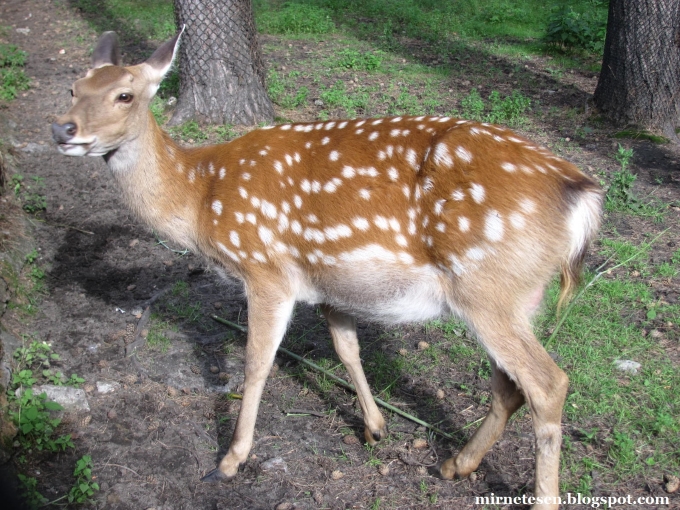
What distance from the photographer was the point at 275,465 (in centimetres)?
→ 365

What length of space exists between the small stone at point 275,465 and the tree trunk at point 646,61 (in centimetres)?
560

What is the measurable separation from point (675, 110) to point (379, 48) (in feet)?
15.1

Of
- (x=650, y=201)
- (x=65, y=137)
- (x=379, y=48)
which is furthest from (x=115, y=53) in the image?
(x=379, y=48)

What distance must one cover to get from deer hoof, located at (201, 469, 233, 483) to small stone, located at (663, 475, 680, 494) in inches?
86.7

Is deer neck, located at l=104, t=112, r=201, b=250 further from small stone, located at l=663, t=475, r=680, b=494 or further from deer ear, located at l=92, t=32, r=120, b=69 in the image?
small stone, located at l=663, t=475, r=680, b=494

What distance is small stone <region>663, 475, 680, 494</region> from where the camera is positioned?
10.7ft

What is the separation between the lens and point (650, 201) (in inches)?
231

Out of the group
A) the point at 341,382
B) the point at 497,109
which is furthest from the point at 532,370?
the point at 497,109

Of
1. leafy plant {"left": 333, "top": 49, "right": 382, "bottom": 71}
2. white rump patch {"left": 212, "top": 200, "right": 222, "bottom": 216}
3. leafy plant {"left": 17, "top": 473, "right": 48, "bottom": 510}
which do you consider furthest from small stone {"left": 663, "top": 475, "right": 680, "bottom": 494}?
leafy plant {"left": 333, "top": 49, "right": 382, "bottom": 71}

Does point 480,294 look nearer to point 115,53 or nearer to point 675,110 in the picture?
point 115,53

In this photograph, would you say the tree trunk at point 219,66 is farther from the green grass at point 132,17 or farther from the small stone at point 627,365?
the small stone at point 627,365

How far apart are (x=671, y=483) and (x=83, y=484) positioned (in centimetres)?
288

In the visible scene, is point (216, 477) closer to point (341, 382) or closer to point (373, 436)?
point (373, 436)

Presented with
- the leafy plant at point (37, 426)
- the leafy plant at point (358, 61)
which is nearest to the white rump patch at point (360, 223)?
the leafy plant at point (37, 426)
